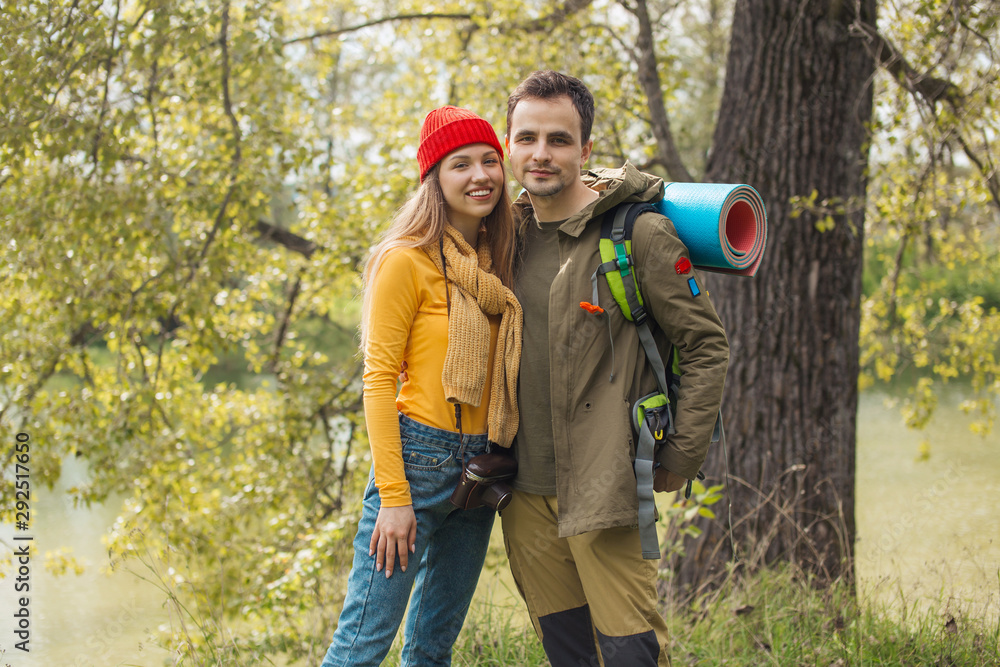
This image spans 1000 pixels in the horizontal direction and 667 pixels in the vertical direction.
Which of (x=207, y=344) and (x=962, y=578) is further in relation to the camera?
(x=207, y=344)

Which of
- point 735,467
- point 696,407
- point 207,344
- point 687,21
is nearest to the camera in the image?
point 696,407

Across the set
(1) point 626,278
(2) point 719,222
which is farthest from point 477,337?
(2) point 719,222

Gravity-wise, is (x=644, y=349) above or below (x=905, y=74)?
below

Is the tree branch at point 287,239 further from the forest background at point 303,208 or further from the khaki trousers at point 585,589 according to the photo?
the khaki trousers at point 585,589

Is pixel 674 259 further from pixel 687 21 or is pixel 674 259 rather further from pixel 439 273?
pixel 687 21

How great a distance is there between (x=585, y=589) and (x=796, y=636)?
1.28m

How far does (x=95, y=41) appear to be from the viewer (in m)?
3.24

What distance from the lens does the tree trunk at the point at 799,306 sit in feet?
11.7

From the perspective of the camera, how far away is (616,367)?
1.88 m

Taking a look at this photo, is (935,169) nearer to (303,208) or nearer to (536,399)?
(536,399)

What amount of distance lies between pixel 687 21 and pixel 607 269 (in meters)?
7.65

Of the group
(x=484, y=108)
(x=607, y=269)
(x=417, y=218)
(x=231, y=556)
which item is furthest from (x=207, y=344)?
(x=607, y=269)

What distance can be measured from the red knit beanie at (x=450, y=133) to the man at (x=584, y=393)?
0.33ft

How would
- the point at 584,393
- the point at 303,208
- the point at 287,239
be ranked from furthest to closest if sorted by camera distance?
the point at 287,239 < the point at 303,208 < the point at 584,393
